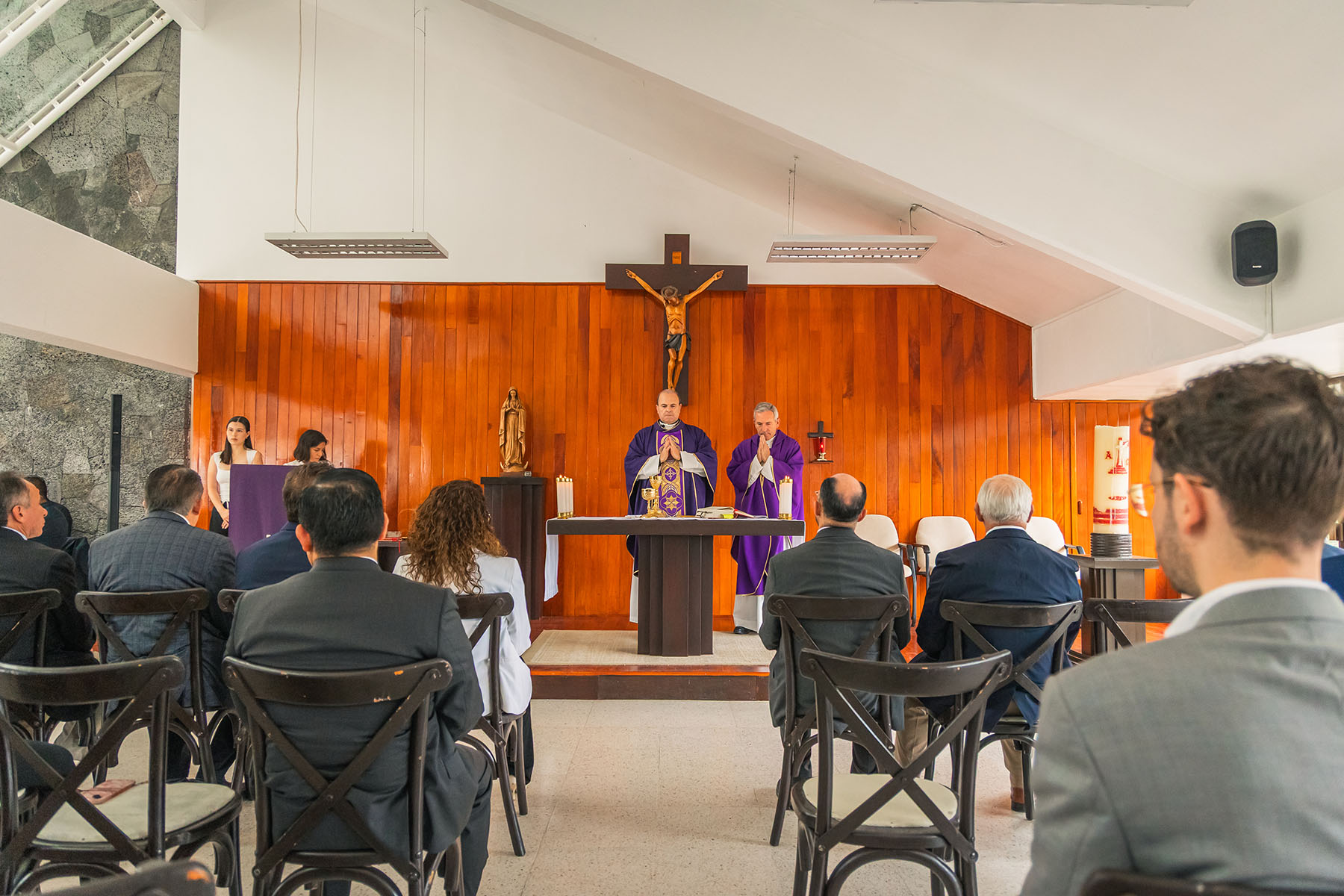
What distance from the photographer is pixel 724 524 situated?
4707 mm

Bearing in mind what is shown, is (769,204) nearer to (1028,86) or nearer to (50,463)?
(1028,86)

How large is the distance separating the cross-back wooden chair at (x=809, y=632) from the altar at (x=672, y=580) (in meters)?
2.09

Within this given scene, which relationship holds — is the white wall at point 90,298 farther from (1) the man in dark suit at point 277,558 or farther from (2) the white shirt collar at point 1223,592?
(2) the white shirt collar at point 1223,592

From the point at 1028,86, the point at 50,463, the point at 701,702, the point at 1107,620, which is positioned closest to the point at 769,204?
the point at 1028,86

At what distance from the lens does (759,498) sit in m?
6.18

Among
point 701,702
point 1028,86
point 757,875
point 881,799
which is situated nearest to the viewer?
point 881,799

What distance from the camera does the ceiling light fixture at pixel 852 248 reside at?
523 cm

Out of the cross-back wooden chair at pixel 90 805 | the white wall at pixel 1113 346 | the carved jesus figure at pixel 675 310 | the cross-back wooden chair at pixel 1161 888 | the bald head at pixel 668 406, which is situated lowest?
the cross-back wooden chair at pixel 90 805

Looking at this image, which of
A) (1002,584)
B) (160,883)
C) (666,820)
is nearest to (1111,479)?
(1002,584)

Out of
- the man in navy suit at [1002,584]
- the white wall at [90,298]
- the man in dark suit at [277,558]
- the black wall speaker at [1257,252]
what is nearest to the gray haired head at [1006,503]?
the man in navy suit at [1002,584]

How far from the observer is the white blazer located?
9.20ft

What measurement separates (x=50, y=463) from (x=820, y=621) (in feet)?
23.6

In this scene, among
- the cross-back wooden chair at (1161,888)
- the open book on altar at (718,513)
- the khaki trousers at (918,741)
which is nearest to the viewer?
the cross-back wooden chair at (1161,888)

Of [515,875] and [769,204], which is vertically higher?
[769,204]
